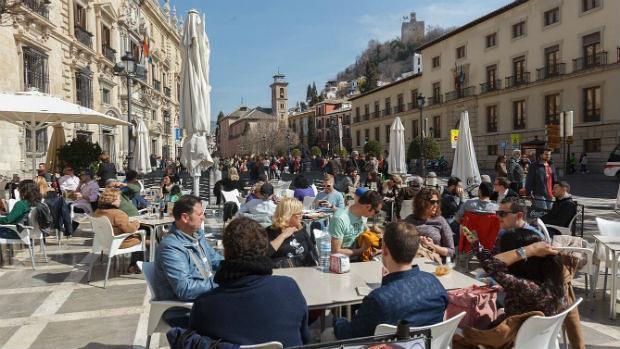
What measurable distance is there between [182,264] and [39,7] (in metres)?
17.9

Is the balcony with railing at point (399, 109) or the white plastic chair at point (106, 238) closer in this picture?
the white plastic chair at point (106, 238)

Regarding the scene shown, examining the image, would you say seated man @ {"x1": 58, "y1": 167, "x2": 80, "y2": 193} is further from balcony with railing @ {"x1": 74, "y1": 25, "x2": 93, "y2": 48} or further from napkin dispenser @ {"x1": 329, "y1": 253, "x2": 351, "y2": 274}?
balcony with railing @ {"x1": 74, "y1": 25, "x2": 93, "y2": 48}

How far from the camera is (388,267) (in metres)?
2.42

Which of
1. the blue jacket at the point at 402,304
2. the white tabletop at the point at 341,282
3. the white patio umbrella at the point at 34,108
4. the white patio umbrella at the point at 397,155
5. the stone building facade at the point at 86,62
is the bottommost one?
the white tabletop at the point at 341,282

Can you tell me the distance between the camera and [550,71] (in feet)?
93.8

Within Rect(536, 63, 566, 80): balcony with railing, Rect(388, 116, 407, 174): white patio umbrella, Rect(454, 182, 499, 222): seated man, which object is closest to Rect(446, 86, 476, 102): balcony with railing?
Rect(536, 63, 566, 80): balcony with railing

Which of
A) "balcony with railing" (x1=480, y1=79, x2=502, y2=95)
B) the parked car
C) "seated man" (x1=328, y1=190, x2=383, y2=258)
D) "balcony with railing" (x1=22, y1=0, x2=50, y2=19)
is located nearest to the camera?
"seated man" (x1=328, y1=190, x2=383, y2=258)

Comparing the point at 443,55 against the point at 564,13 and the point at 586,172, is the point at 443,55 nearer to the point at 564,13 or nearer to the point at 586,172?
the point at 564,13

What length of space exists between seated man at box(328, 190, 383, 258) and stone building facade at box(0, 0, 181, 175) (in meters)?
12.4

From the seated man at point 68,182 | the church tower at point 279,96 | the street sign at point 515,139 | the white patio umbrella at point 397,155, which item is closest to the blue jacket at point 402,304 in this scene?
the seated man at point 68,182

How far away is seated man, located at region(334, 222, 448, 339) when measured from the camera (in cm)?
218

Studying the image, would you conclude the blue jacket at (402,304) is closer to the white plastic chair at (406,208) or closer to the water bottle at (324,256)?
the water bottle at (324,256)

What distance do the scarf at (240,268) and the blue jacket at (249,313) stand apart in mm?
20

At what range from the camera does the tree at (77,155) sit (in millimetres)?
14211
